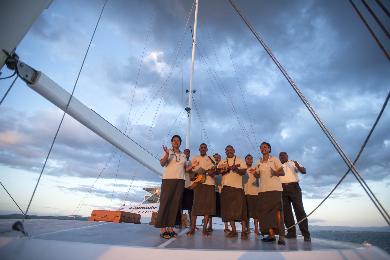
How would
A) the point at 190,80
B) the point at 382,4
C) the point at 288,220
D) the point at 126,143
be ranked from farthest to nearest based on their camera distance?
the point at 190,80, the point at 126,143, the point at 288,220, the point at 382,4

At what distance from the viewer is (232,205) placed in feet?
12.7

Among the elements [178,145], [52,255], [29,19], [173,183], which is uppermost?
[29,19]

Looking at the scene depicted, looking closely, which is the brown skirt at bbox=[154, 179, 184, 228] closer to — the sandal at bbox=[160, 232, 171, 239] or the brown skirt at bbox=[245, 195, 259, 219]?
the sandal at bbox=[160, 232, 171, 239]

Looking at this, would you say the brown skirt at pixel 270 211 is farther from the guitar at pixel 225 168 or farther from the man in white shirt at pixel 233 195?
the guitar at pixel 225 168

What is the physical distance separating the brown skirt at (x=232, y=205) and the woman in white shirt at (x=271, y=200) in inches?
14.0

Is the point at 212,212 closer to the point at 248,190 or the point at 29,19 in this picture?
the point at 248,190

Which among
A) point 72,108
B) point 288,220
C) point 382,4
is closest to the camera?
point 382,4

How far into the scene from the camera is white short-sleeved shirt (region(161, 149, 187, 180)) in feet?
11.9

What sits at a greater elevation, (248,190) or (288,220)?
(248,190)

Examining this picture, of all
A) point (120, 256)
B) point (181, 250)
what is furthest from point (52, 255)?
point (181, 250)

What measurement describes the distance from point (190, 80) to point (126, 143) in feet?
17.6

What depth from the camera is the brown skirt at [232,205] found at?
3812 mm

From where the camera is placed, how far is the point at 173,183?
3.60 metres

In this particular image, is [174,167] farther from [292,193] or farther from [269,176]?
[292,193]
